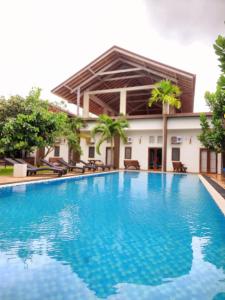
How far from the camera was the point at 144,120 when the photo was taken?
77.3 feet

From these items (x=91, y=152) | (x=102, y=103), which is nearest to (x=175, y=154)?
(x=91, y=152)

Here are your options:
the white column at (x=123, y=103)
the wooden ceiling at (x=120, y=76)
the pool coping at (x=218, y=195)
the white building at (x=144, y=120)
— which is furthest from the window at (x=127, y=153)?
the pool coping at (x=218, y=195)

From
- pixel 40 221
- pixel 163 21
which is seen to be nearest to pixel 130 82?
pixel 163 21

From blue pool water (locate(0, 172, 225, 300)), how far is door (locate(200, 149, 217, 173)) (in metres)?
17.1

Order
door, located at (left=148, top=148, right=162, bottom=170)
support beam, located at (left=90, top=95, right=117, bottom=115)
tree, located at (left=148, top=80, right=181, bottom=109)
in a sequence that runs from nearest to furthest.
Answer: tree, located at (left=148, top=80, right=181, bottom=109) < door, located at (left=148, top=148, right=162, bottom=170) < support beam, located at (left=90, top=95, right=117, bottom=115)

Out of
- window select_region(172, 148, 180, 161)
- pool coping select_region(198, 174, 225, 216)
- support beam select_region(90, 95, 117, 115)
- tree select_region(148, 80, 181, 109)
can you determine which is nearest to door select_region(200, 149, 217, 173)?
window select_region(172, 148, 180, 161)

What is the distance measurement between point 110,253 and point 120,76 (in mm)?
25798

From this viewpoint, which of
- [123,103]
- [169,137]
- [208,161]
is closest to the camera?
[208,161]

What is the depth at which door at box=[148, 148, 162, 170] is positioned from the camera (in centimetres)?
2397

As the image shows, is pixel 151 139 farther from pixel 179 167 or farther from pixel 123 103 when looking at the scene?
pixel 123 103

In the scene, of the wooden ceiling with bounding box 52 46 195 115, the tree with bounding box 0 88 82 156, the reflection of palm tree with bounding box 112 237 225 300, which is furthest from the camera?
the wooden ceiling with bounding box 52 46 195 115

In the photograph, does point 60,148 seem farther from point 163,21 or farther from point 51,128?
point 163,21

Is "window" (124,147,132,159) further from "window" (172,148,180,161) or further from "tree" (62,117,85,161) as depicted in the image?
"tree" (62,117,85,161)

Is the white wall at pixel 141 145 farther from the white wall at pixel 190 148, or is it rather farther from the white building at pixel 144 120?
the white wall at pixel 190 148
